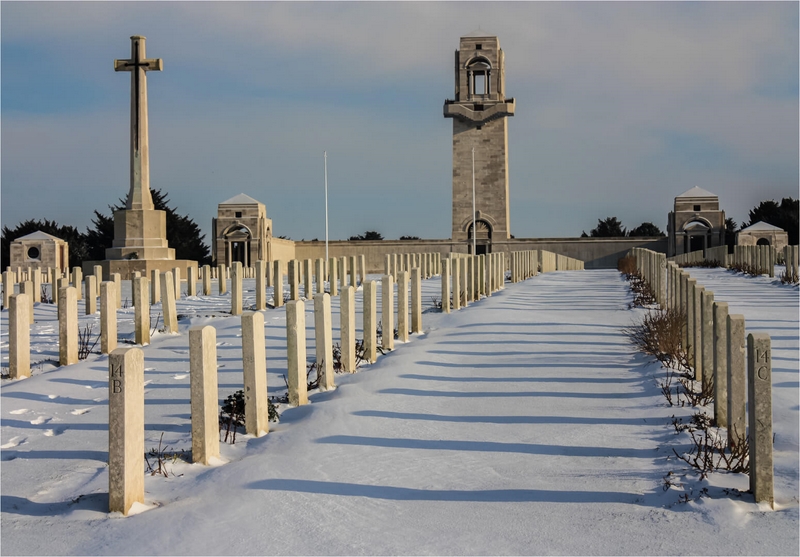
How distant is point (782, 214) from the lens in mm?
63656

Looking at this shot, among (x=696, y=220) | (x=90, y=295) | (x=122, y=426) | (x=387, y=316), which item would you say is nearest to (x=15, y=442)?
(x=122, y=426)

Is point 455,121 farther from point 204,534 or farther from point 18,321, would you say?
point 204,534

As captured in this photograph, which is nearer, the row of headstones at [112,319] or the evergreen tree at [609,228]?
the row of headstones at [112,319]

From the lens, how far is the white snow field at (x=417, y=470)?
15.4 ft

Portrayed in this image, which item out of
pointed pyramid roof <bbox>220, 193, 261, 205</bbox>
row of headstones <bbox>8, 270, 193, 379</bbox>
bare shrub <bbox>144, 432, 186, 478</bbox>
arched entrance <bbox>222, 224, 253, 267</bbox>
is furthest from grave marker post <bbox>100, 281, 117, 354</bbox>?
pointed pyramid roof <bbox>220, 193, 261, 205</bbox>

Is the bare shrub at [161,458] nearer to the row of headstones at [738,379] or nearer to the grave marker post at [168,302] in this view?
the row of headstones at [738,379]

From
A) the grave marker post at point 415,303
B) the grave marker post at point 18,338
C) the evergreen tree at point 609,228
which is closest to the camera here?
the grave marker post at point 18,338

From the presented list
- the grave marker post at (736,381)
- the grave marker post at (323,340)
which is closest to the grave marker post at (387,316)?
the grave marker post at (323,340)

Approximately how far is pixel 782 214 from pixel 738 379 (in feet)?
209

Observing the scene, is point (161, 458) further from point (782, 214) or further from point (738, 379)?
point (782, 214)

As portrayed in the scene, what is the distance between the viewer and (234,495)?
17.5ft

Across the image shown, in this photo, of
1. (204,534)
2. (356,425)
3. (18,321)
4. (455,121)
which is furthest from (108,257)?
(455,121)

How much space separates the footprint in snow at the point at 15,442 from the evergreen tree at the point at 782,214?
2259 inches

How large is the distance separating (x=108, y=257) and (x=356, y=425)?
18.6 m
